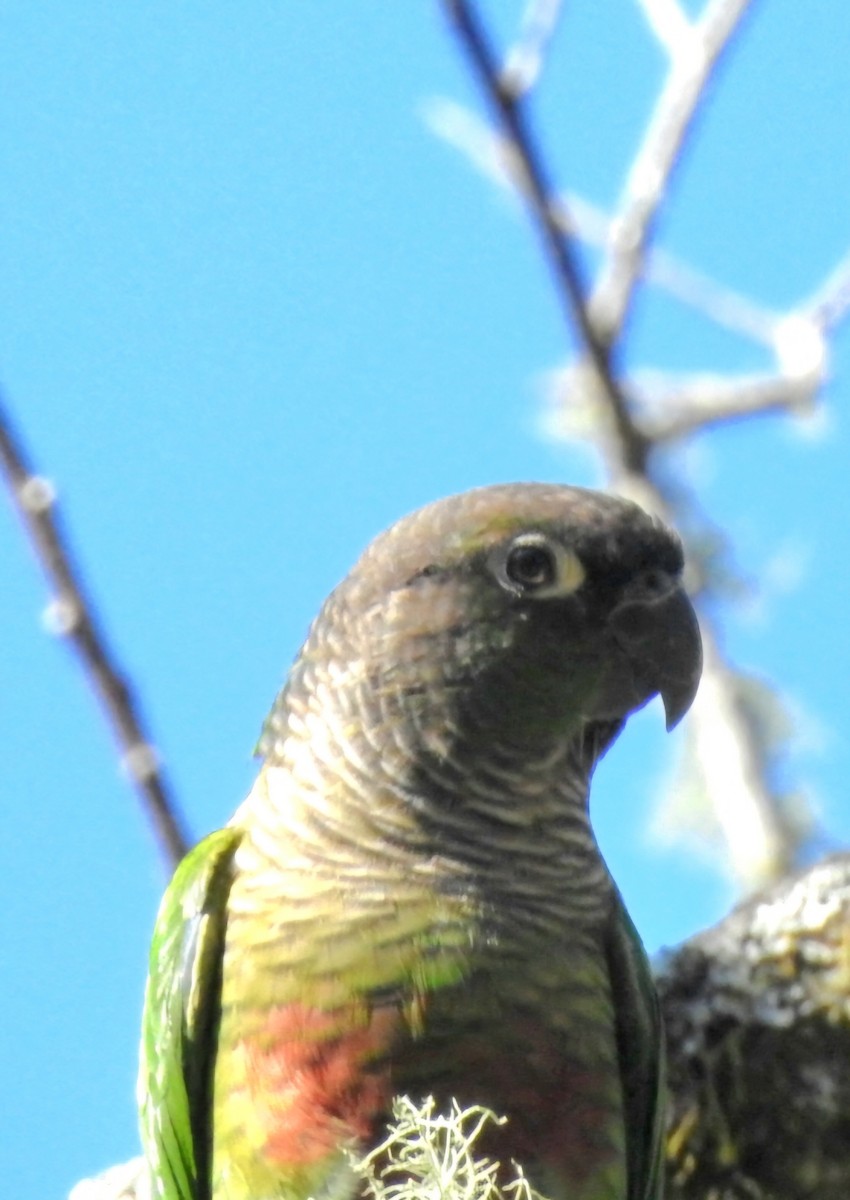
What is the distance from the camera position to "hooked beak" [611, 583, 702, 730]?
3.02 m

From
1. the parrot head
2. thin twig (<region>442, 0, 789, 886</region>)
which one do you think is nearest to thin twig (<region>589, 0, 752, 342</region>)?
thin twig (<region>442, 0, 789, 886</region>)

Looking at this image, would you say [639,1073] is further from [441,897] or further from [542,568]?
[542,568]

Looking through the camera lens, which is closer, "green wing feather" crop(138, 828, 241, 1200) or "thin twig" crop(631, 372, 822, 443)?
"green wing feather" crop(138, 828, 241, 1200)

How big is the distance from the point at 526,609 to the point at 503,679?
5.3 inches

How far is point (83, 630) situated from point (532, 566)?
0.96 m

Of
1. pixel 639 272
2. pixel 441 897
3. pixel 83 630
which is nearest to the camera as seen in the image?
pixel 83 630

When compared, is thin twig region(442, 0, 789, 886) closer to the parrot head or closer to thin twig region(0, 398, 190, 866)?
the parrot head

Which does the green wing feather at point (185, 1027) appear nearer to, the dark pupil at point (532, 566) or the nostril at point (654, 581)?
the dark pupil at point (532, 566)

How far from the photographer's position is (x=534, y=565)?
3020 millimetres

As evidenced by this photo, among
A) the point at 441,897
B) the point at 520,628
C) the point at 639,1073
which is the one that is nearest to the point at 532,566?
the point at 520,628

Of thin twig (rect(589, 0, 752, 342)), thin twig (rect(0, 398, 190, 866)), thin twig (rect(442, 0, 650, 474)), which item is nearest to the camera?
thin twig (rect(0, 398, 190, 866))

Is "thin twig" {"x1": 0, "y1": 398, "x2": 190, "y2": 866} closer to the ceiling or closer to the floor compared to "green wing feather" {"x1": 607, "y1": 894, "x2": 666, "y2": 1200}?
closer to the ceiling

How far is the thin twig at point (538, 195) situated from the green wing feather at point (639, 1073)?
3.83ft

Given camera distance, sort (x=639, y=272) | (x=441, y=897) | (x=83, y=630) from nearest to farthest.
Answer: (x=83, y=630), (x=441, y=897), (x=639, y=272)
